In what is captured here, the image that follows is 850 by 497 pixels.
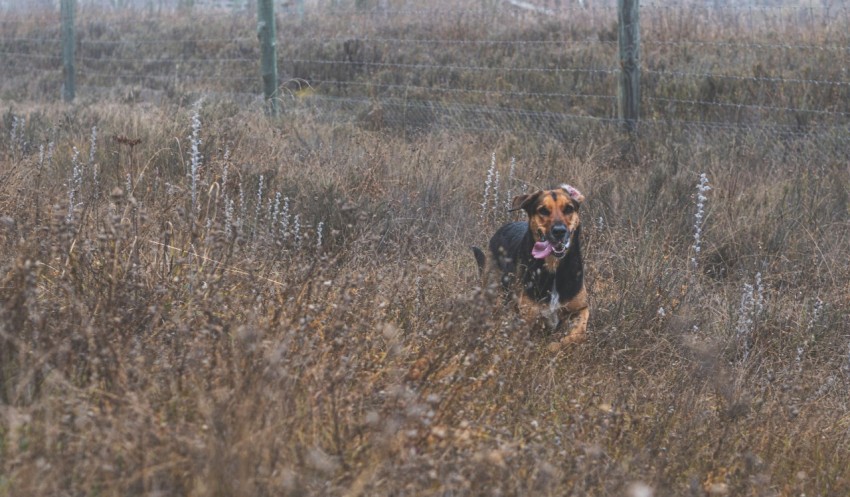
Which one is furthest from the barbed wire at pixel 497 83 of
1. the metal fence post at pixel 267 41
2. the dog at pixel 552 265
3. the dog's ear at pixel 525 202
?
the dog at pixel 552 265

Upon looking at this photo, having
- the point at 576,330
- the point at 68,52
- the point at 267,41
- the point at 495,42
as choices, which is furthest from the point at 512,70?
the point at 576,330

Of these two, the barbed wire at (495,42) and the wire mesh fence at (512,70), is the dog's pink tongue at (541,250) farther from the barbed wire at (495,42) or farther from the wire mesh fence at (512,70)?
the barbed wire at (495,42)

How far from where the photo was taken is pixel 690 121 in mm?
10102

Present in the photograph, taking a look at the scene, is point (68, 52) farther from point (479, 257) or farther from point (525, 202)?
point (525, 202)

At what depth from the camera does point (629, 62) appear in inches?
345

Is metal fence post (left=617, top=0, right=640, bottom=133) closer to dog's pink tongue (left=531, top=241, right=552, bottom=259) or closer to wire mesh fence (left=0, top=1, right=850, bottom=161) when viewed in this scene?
wire mesh fence (left=0, top=1, right=850, bottom=161)

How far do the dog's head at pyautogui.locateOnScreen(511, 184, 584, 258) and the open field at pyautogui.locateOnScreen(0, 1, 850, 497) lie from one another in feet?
1.40

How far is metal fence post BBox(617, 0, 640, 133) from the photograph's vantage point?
28.5 ft

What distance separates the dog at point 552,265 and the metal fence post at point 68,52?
10610mm

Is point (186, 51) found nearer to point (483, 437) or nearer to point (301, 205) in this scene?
point (301, 205)

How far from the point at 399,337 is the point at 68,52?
12.0 metres

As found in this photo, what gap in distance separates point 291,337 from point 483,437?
0.63m

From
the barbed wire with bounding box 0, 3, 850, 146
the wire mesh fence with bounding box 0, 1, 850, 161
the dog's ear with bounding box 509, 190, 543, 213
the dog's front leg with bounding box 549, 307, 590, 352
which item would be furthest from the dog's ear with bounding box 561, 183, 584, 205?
the barbed wire with bounding box 0, 3, 850, 146

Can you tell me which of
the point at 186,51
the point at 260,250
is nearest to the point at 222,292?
the point at 260,250
